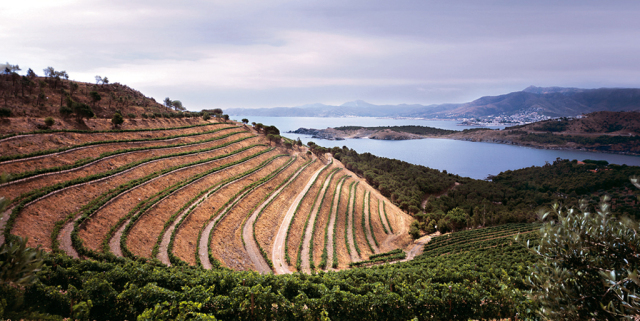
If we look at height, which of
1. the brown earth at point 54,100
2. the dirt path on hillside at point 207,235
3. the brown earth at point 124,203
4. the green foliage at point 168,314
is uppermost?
the brown earth at point 54,100

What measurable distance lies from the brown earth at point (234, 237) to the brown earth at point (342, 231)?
496 inches

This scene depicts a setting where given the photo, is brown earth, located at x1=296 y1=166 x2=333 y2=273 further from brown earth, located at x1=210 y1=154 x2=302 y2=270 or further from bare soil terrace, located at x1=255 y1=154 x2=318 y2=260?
brown earth, located at x1=210 y1=154 x2=302 y2=270

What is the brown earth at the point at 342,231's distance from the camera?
3350 centimetres

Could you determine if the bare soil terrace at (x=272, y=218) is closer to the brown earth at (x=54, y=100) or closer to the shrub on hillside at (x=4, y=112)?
the shrub on hillside at (x=4, y=112)

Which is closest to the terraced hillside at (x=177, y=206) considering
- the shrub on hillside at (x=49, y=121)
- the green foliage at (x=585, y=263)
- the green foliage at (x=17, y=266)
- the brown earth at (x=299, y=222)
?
the brown earth at (x=299, y=222)

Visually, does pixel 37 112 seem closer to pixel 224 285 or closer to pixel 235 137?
pixel 235 137

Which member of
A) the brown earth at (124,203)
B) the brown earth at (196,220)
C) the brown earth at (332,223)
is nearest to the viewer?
the brown earth at (124,203)

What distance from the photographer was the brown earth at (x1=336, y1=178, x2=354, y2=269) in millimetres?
33500

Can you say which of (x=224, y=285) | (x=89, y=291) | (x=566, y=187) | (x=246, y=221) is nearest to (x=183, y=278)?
(x=224, y=285)

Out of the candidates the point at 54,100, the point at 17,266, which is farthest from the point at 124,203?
the point at 54,100

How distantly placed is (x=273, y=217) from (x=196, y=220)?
1177 cm

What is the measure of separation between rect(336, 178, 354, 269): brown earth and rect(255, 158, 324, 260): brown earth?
375 inches

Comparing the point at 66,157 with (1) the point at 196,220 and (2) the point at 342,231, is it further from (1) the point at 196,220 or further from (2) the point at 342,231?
(2) the point at 342,231

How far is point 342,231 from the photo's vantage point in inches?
1676
